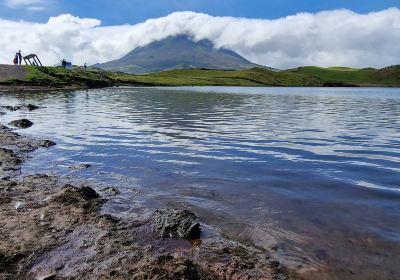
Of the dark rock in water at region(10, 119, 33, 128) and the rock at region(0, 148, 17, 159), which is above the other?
the rock at region(0, 148, 17, 159)

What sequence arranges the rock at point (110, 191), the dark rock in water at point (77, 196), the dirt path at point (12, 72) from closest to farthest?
the dark rock in water at point (77, 196) < the rock at point (110, 191) < the dirt path at point (12, 72)

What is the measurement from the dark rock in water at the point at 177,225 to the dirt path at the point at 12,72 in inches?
2983

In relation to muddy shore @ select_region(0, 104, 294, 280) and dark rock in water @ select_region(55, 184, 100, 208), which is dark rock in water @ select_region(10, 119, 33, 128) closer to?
muddy shore @ select_region(0, 104, 294, 280)

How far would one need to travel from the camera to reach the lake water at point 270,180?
10492 millimetres

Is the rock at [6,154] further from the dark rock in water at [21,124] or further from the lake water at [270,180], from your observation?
the dark rock in water at [21,124]

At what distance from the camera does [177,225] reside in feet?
35.9

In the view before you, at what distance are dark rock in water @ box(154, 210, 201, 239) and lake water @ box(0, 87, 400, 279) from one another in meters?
0.51

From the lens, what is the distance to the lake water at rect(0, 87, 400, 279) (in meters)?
10.5

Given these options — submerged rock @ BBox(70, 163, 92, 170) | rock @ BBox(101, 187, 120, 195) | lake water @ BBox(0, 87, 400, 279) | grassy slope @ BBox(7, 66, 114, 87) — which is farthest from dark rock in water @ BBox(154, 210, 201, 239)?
grassy slope @ BBox(7, 66, 114, 87)

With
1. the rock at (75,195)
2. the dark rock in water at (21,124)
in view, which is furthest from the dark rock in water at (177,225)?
the dark rock in water at (21,124)

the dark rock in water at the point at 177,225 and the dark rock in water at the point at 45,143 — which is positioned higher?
the dark rock in water at the point at 177,225

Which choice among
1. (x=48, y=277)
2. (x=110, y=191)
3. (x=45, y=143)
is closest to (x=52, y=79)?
(x=45, y=143)

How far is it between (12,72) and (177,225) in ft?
283

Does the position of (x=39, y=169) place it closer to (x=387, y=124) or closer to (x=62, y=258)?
(x=62, y=258)
